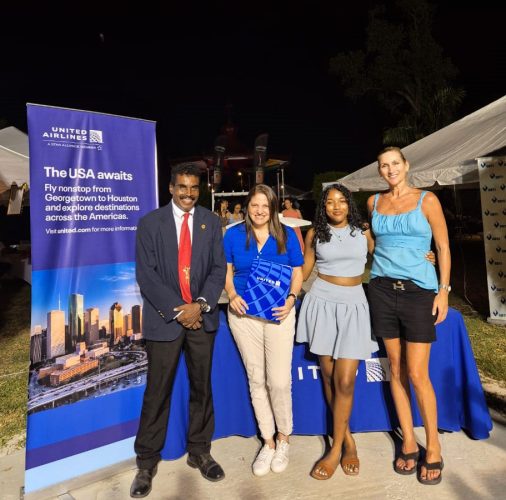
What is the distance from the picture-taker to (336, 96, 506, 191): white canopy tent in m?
6.27

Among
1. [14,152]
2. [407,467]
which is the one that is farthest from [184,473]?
[14,152]

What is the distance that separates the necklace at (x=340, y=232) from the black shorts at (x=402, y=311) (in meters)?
0.32

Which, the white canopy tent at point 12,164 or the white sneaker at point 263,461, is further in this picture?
the white canopy tent at point 12,164

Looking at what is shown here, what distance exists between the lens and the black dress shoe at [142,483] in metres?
2.28

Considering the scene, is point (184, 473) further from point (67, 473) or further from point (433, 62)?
point (433, 62)

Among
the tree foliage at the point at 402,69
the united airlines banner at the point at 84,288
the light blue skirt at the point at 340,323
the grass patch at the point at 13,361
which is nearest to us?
the united airlines banner at the point at 84,288

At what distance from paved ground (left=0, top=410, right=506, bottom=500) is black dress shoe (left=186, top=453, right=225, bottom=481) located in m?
0.04

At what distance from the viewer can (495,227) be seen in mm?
5781

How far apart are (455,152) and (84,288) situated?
6565 millimetres

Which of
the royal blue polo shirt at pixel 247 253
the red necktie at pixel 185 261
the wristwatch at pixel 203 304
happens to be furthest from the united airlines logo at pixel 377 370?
the red necktie at pixel 185 261

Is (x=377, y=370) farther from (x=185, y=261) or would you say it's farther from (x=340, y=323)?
(x=185, y=261)

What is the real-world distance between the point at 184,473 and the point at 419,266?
184 centimetres

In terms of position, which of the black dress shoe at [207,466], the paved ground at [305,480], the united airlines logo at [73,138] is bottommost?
the paved ground at [305,480]

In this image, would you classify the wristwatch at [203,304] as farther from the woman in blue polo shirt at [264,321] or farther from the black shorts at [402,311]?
the black shorts at [402,311]
